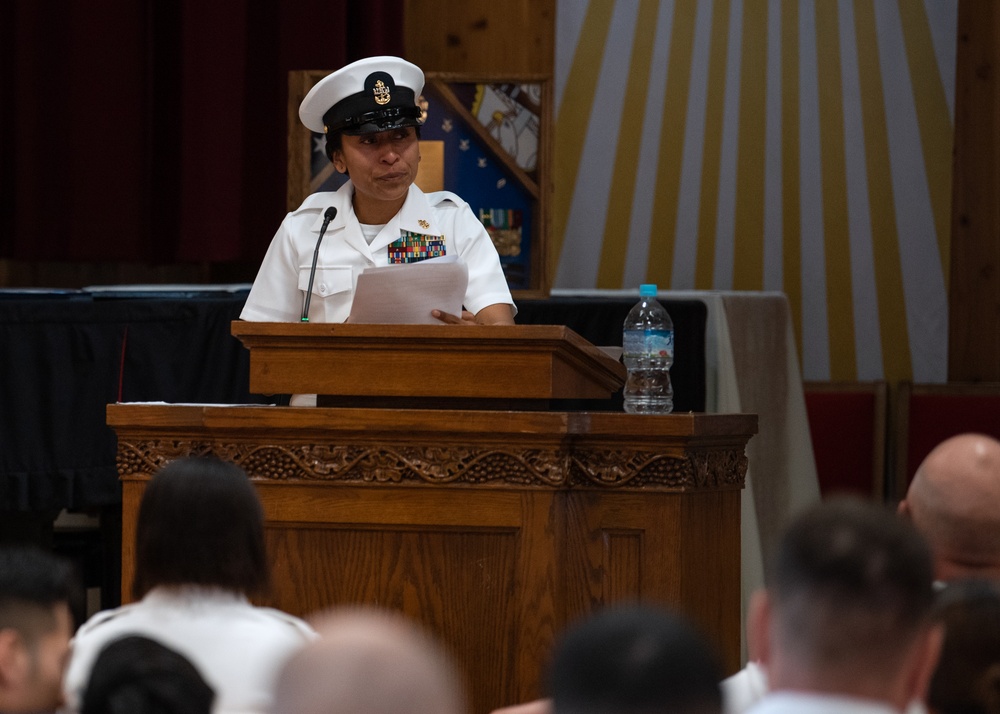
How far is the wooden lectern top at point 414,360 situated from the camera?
101 inches

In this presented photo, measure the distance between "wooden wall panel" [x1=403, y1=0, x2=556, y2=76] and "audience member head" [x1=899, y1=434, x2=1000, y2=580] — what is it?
13.3ft

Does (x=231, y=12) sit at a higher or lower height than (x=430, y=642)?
higher

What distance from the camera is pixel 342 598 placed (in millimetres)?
2547

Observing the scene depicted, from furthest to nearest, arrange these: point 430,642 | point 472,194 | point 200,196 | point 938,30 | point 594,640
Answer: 1. point 938,30
2. point 200,196
3. point 472,194
4. point 430,642
5. point 594,640

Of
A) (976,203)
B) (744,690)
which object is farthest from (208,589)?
(976,203)

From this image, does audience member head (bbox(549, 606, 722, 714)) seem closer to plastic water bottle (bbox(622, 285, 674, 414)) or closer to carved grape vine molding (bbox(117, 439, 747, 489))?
carved grape vine molding (bbox(117, 439, 747, 489))

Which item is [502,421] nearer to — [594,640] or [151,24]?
[594,640]

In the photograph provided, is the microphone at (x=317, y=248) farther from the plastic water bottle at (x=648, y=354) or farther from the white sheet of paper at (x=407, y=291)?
the plastic water bottle at (x=648, y=354)

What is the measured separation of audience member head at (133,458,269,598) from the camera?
1781mm

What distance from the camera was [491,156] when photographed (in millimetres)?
4629

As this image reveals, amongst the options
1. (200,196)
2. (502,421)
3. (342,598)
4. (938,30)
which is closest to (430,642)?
(342,598)

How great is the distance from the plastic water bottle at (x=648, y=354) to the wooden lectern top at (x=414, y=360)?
2.02 ft

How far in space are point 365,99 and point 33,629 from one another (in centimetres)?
195

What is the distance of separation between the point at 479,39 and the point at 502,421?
3.50m
